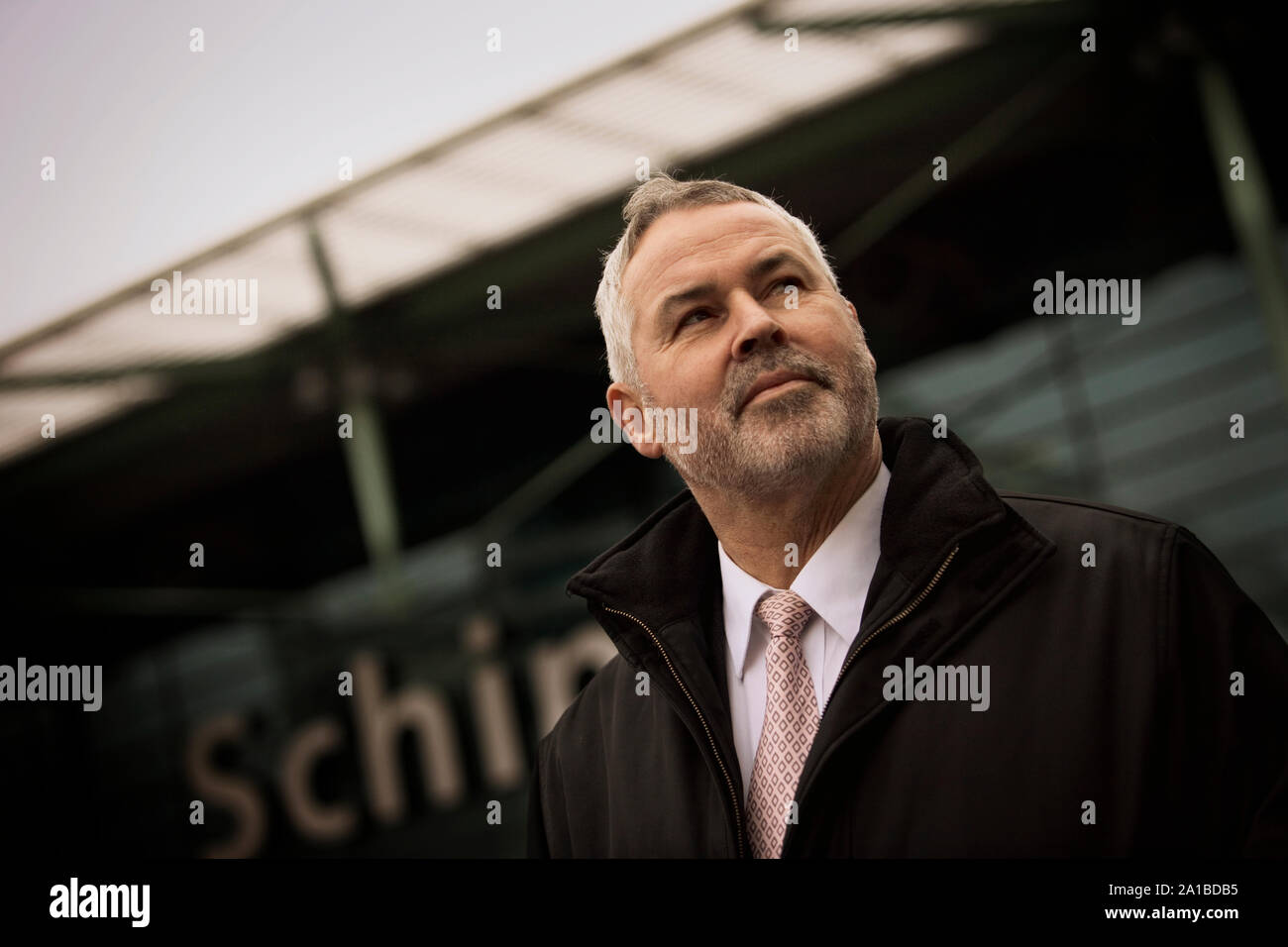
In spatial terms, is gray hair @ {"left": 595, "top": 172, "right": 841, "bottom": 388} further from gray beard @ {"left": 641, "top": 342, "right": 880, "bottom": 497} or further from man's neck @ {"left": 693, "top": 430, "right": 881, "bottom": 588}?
man's neck @ {"left": 693, "top": 430, "right": 881, "bottom": 588}

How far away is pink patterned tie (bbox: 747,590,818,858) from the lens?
1985 mm

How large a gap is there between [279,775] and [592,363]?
3.46 metres

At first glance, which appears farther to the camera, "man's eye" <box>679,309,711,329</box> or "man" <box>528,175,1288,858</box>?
"man's eye" <box>679,309,711,329</box>

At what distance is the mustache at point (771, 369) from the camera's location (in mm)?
2154

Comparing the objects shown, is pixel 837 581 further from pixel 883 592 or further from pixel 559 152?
pixel 559 152

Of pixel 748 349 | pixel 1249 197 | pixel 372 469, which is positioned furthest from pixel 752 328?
pixel 372 469

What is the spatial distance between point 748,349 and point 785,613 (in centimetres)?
49

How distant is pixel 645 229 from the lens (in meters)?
2.34

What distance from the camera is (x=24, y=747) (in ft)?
29.0

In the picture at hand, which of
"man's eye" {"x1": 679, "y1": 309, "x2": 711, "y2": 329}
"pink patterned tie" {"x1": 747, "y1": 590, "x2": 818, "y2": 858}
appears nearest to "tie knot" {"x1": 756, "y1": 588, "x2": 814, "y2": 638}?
"pink patterned tie" {"x1": 747, "y1": 590, "x2": 818, "y2": 858}

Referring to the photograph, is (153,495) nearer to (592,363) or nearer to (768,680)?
(592,363)

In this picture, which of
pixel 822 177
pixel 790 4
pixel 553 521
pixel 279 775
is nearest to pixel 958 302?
pixel 822 177

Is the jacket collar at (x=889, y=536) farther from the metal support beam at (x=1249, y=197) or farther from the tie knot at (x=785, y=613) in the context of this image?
the metal support beam at (x=1249, y=197)

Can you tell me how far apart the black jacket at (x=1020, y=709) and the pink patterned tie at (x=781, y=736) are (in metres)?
0.04
